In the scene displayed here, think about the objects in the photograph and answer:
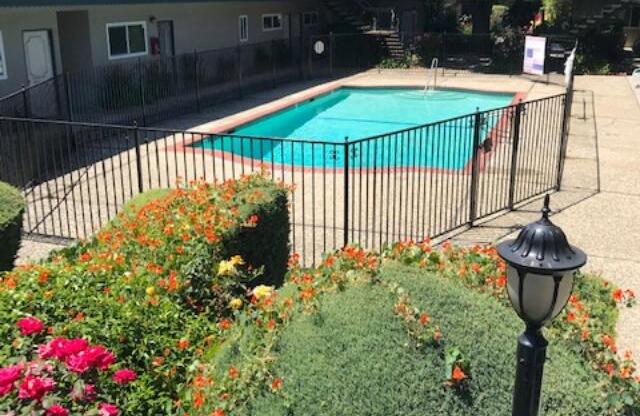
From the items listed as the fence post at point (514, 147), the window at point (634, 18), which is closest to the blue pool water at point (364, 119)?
the fence post at point (514, 147)

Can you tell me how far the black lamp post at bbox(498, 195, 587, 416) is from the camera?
270cm

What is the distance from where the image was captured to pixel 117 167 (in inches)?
500

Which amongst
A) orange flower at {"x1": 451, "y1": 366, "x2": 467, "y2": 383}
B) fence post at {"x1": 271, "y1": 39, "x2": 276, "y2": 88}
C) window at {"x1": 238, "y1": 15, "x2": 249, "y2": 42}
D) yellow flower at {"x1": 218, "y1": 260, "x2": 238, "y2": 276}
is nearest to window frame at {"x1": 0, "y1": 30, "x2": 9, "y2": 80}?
fence post at {"x1": 271, "y1": 39, "x2": 276, "y2": 88}

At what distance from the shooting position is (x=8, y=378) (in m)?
3.12

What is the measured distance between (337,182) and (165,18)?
12092 mm

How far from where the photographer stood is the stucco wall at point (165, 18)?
15.6m

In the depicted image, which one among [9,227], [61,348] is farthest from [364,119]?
[61,348]

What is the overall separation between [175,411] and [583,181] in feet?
31.4

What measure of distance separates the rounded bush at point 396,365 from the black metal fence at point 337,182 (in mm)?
3777

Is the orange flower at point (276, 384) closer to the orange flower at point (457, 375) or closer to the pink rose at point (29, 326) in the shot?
the orange flower at point (457, 375)

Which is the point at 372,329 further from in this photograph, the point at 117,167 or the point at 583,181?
the point at 117,167

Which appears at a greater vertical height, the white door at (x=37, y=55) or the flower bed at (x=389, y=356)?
the white door at (x=37, y=55)

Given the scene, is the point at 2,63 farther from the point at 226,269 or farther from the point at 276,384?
the point at 276,384

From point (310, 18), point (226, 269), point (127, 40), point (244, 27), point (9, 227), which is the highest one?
point (310, 18)
